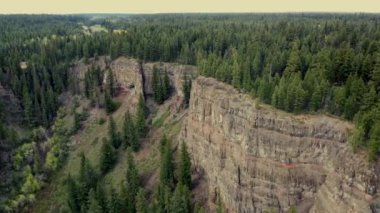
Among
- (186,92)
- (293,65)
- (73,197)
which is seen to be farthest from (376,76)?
(73,197)

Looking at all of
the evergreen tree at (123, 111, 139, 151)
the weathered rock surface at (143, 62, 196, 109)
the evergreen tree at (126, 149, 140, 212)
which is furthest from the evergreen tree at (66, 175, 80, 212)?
the weathered rock surface at (143, 62, 196, 109)

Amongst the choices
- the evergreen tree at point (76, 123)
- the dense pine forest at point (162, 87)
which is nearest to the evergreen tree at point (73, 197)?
the dense pine forest at point (162, 87)

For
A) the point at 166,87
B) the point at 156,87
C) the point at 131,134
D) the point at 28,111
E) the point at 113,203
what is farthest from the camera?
the point at 28,111

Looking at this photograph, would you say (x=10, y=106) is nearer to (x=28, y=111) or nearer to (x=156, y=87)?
(x=28, y=111)

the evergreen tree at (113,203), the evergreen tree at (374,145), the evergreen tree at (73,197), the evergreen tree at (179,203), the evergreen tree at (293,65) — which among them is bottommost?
the evergreen tree at (73,197)

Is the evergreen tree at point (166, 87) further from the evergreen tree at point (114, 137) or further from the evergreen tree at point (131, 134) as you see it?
the evergreen tree at point (114, 137)

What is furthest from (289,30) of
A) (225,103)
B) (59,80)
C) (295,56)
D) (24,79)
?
(24,79)
